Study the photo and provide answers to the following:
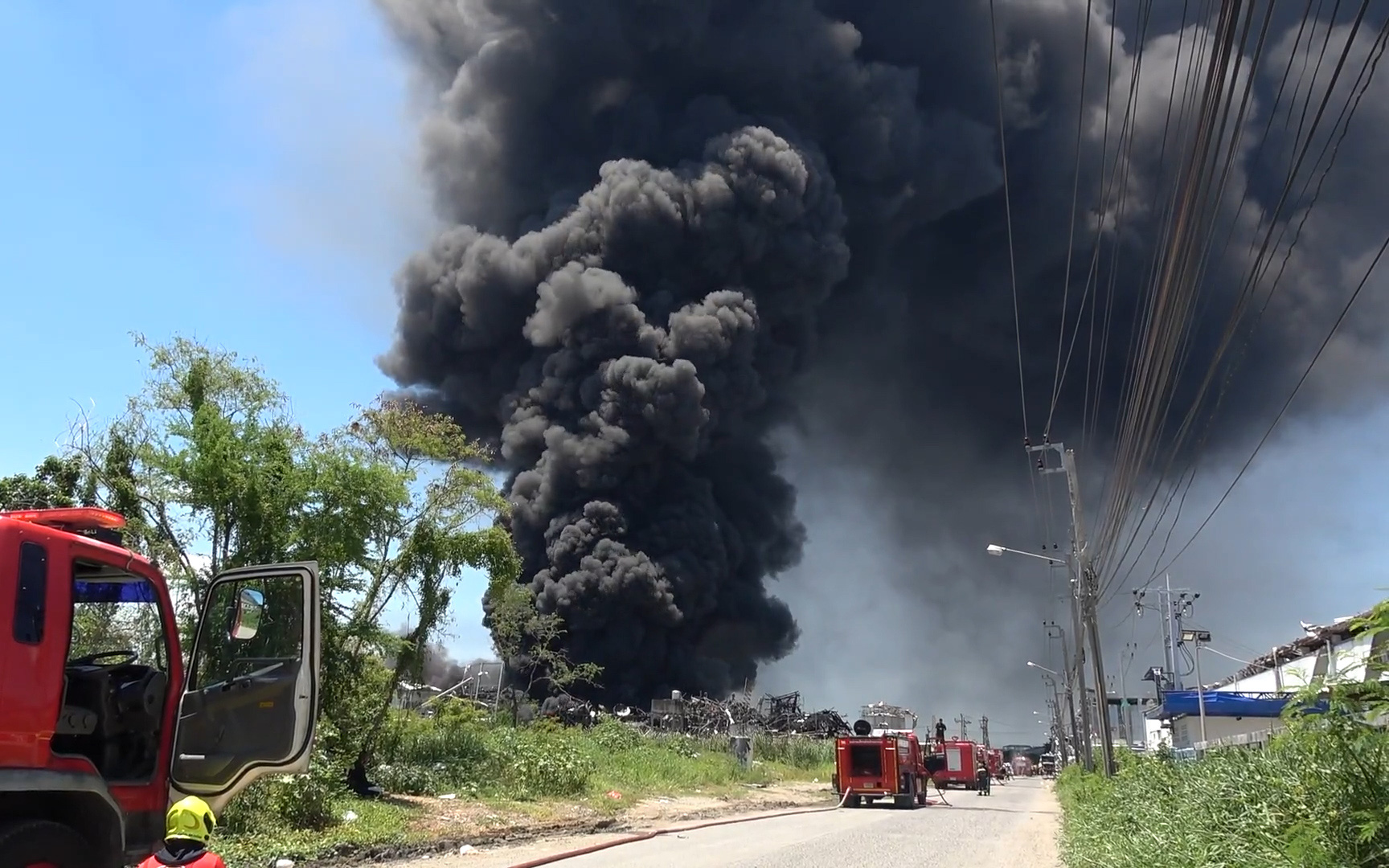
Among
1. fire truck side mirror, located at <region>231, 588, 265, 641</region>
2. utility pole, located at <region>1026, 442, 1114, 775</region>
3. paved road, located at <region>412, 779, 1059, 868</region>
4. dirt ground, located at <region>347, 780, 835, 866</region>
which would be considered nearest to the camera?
fire truck side mirror, located at <region>231, 588, 265, 641</region>

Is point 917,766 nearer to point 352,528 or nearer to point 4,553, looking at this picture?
point 352,528

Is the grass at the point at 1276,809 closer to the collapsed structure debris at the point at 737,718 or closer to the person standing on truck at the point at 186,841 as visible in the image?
the person standing on truck at the point at 186,841

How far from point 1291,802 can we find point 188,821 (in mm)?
6191

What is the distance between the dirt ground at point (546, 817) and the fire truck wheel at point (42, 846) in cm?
721

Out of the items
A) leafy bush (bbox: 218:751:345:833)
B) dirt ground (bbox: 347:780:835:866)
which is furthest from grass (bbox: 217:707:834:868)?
dirt ground (bbox: 347:780:835:866)

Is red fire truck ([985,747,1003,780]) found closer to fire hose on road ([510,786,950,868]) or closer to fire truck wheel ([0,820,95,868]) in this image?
fire hose on road ([510,786,950,868])

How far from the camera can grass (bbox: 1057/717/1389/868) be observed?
5121 millimetres

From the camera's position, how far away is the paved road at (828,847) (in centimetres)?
1195

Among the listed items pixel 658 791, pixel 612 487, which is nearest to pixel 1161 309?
pixel 658 791

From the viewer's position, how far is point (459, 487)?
63.3 ft

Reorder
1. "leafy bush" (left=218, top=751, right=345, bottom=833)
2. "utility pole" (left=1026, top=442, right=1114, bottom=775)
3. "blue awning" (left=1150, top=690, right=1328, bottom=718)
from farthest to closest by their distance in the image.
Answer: "blue awning" (left=1150, top=690, right=1328, bottom=718)
"utility pole" (left=1026, top=442, right=1114, bottom=775)
"leafy bush" (left=218, top=751, right=345, bottom=833)

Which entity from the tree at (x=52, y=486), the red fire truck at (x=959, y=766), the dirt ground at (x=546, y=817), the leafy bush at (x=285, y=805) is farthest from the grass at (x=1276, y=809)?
the red fire truck at (x=959, y=766)

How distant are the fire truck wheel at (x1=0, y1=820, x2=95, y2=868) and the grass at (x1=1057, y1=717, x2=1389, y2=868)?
5932mm

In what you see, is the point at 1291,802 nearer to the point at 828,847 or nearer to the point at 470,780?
the point at 828,847
